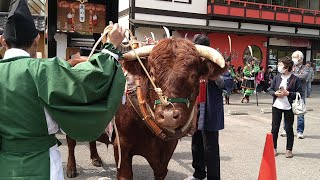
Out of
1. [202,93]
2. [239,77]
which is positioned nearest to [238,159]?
[202,93]

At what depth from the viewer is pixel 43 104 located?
1.86m

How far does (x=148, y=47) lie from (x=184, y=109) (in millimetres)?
793

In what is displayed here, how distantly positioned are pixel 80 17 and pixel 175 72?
4658 millimetres

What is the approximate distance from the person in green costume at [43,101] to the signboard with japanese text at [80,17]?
515cm

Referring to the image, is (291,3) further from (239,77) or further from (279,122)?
(279,122)

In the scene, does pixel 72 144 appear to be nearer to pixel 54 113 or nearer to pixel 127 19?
pixel 54 113

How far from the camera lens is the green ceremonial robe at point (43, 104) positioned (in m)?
1.84

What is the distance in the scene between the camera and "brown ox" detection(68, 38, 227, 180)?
9.87ft

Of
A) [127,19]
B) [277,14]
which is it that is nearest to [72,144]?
[127,19]

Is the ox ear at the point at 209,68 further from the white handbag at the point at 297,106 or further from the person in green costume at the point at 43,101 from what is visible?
the white handbag at the point at 297,106

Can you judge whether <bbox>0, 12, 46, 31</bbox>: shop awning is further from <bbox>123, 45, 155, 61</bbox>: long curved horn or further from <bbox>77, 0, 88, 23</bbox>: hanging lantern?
<bbox>123, 45, 155, 61</bbox>: long curved horn

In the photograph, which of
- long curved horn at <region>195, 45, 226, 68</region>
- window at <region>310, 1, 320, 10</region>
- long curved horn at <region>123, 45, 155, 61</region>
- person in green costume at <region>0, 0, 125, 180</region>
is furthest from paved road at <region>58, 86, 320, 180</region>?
window at <region>310, 1, 320, 10</region>

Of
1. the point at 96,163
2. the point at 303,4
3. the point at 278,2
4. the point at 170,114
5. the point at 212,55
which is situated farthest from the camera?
the point at 303,4

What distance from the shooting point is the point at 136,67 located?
3432 mm
